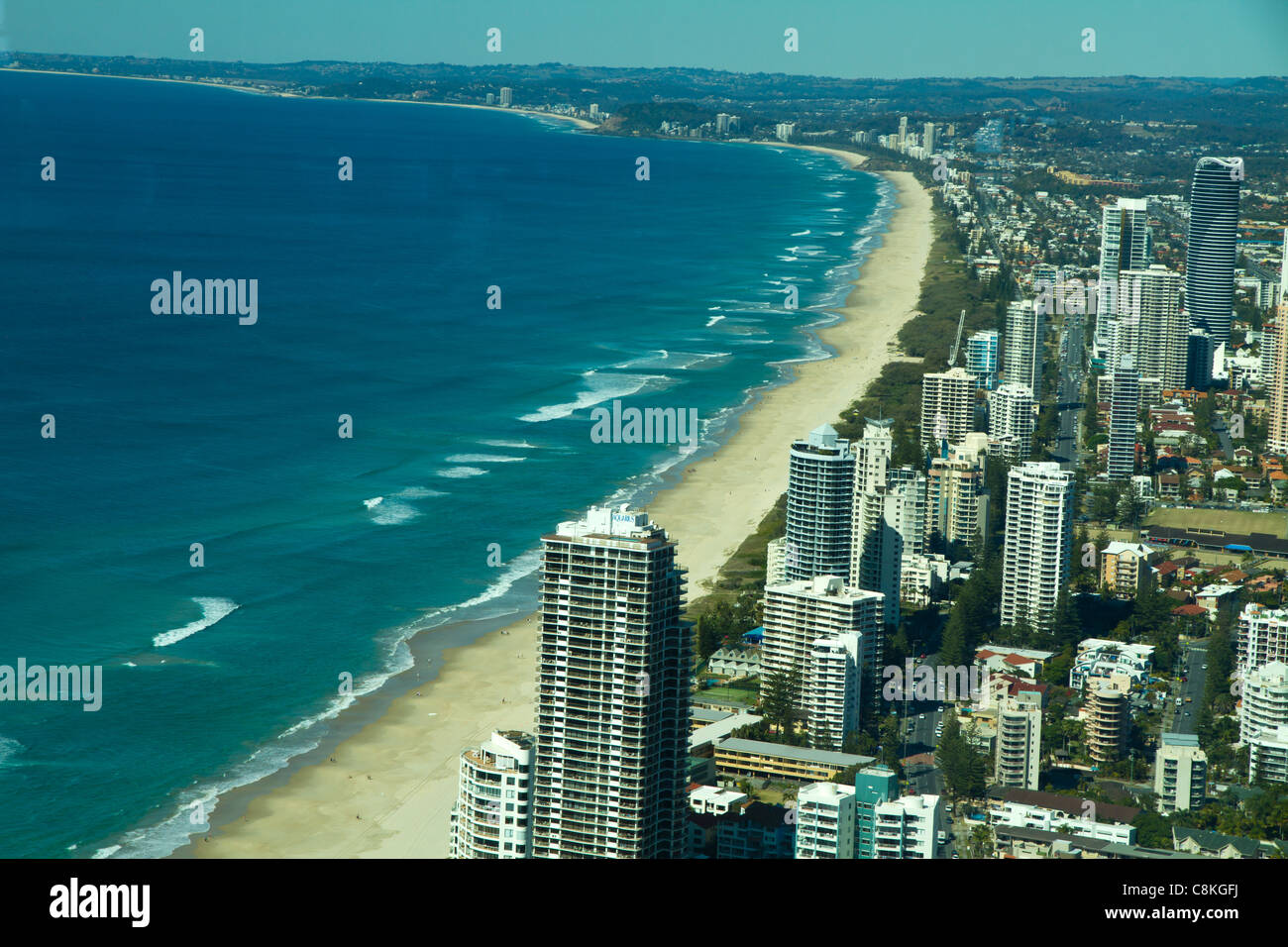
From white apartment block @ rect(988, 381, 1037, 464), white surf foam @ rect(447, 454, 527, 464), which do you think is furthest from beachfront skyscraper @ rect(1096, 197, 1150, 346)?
white surf foam @ rect(447, 454, 527, 464)

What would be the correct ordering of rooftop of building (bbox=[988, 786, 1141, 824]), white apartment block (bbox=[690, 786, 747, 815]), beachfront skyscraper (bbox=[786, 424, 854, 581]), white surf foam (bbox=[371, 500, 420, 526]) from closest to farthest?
white apartment block (bbox=[690, 786, 747, 815]), rooftop of building (bbox=[988, 786, 1141, 824]), beachfront skyscraper (bbox=[786, 424, 854, 581]), white surf foam (bbox=[371, 500, 420, 526])

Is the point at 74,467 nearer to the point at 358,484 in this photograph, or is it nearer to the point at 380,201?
the point at 358,484

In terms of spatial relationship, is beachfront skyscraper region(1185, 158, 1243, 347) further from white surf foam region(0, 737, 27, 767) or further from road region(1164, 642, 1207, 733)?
white surf foam region(0, 737, 27, 767)

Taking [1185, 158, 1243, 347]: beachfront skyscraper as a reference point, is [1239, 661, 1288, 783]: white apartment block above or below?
below

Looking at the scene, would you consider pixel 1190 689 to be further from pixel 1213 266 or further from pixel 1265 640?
pixel 1213 266
